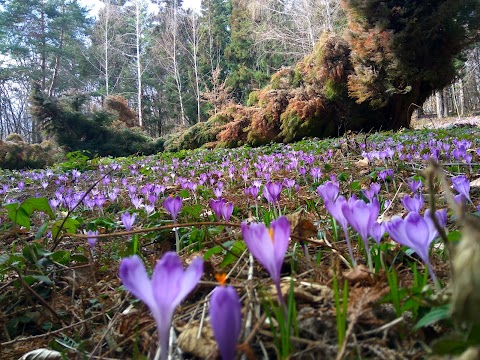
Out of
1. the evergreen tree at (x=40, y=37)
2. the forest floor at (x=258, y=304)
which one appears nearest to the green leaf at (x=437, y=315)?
the forest floor at (x=258, y=304)

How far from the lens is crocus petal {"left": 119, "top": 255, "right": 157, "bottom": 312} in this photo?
49 cm

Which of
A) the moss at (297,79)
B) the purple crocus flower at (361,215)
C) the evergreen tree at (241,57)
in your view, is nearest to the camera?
the purple crocus flower at (361,215)

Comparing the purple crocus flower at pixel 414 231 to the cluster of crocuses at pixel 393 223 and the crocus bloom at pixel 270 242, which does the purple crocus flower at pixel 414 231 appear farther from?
the crocus bloom at pixel 270 242

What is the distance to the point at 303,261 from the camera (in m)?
1.25

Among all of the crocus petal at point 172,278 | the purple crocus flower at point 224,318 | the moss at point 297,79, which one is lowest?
the purple crocus flower at point 224,318

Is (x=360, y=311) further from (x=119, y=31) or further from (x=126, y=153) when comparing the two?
(x=119, y=31)

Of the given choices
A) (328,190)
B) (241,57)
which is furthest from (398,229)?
(241,57)

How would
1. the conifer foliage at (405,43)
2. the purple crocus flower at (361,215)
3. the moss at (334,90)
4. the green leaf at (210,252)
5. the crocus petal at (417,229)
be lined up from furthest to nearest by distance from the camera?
the moss at (334,90) → the conifer foliage at (405,43) → the green leaf at (210,252) → the purple crocus flower at (361,215) → the crocus petal at (417,229)

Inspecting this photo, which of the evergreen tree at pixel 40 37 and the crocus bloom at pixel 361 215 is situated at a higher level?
the evergreen tree at pixel 40 37

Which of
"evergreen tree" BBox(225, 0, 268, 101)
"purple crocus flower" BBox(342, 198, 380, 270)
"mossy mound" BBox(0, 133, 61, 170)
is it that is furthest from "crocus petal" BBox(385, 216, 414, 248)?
"evergreen tree" BBox(225, 0, 268, 101)

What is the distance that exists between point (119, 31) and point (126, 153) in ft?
87.7

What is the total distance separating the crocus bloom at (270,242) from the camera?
61cm

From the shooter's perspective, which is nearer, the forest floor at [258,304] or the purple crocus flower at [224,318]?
the purple crocus flower at [224,318]

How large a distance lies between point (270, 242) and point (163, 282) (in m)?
0.21
